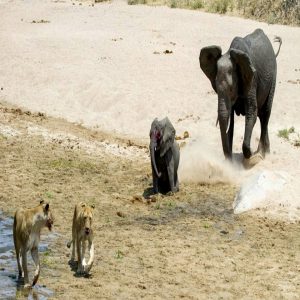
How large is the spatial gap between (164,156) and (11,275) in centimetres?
480

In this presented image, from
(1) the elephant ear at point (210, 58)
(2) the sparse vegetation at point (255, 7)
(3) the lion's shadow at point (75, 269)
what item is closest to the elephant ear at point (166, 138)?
(1) the elephant ear at point (210, 58)

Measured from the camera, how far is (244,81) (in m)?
15.9

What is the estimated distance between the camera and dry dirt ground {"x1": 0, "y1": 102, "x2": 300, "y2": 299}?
1069cm

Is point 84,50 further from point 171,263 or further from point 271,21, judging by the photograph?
point 171,263

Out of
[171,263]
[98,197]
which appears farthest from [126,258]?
[98,197]

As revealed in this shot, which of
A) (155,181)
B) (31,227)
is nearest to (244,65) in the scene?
(155,181)

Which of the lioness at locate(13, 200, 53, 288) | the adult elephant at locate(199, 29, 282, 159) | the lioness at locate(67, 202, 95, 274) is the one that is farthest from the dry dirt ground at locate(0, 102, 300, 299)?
the adult elephant at locate(199, 29, 282, 159)

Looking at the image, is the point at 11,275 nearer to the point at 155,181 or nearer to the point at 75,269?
the point at 75,269

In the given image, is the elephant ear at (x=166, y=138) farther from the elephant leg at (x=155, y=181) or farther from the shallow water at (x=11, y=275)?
the shallow water at (x=11, y=275)

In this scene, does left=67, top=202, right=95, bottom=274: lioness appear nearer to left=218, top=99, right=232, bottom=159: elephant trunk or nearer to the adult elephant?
left=218, top=99, right=232, bottom=159: elephant trunk

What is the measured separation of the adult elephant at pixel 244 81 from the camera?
15612 mm

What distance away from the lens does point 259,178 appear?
1446 centimetres

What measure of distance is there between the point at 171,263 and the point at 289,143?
744cm

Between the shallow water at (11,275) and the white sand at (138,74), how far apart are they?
176 inches
